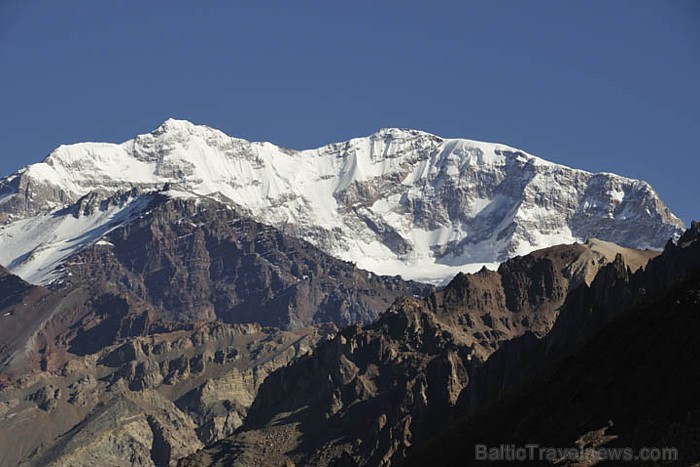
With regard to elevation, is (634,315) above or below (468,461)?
above

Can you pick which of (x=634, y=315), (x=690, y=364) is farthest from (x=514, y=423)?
(x=690, y=364)

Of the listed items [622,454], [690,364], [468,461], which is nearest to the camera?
[622,454]

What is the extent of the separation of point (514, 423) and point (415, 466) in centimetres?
2158

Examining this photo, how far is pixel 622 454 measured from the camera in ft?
327

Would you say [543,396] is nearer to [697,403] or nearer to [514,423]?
[514,423]

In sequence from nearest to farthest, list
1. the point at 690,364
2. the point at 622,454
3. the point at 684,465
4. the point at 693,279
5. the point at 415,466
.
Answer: the point at 684,465
the point at 622,454
the point at 690,364
the point at 693,279
the point at 415,466

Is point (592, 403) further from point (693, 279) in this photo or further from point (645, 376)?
point (693, 279)

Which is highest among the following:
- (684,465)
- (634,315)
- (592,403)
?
(634,315)

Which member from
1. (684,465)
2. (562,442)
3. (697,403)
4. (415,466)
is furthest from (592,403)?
(415,466)

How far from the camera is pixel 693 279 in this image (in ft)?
389

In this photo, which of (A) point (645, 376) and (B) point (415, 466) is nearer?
(A) point (645, 376)

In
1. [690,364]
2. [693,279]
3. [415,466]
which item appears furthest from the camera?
[415,466]

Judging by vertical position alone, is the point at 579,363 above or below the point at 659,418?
above

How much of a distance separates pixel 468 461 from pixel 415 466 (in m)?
16.8
